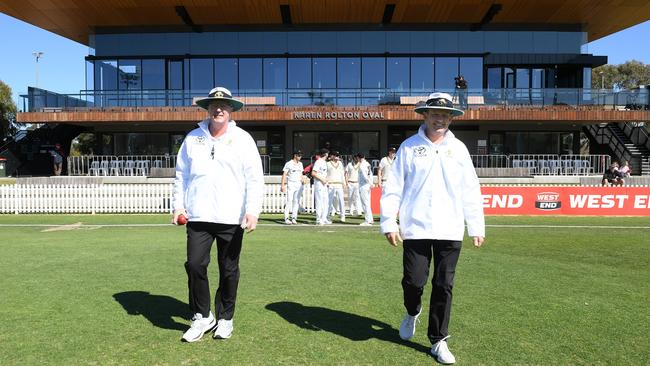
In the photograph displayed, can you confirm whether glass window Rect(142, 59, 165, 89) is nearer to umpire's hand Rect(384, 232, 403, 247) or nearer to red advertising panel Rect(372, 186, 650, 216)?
red advertising panel Rect(372, 186, 650, 216)

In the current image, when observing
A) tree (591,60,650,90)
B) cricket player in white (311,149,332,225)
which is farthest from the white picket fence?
tree (591,60,650,90)

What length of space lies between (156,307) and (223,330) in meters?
1.26

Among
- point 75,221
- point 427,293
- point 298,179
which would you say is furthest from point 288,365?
point 75,221

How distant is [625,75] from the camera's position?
6538 centimetres

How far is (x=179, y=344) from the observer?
4.30 m

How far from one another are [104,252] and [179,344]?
514 cm

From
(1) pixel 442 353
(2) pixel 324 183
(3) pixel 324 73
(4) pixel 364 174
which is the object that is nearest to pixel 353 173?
(4) pixel 364 174

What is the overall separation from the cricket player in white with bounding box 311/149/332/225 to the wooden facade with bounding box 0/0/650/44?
51.6 feet

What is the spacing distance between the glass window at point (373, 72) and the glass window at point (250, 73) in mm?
5800

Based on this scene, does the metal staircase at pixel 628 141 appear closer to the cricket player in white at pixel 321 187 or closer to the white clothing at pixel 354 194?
the white clothing at pixel 354 194

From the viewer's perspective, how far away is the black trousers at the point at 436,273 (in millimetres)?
4051

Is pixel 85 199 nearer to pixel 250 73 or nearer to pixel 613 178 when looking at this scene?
pixel 250 73

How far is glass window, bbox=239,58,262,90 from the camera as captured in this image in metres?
30.4

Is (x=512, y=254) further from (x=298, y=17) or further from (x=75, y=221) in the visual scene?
(x=298, y=17)
